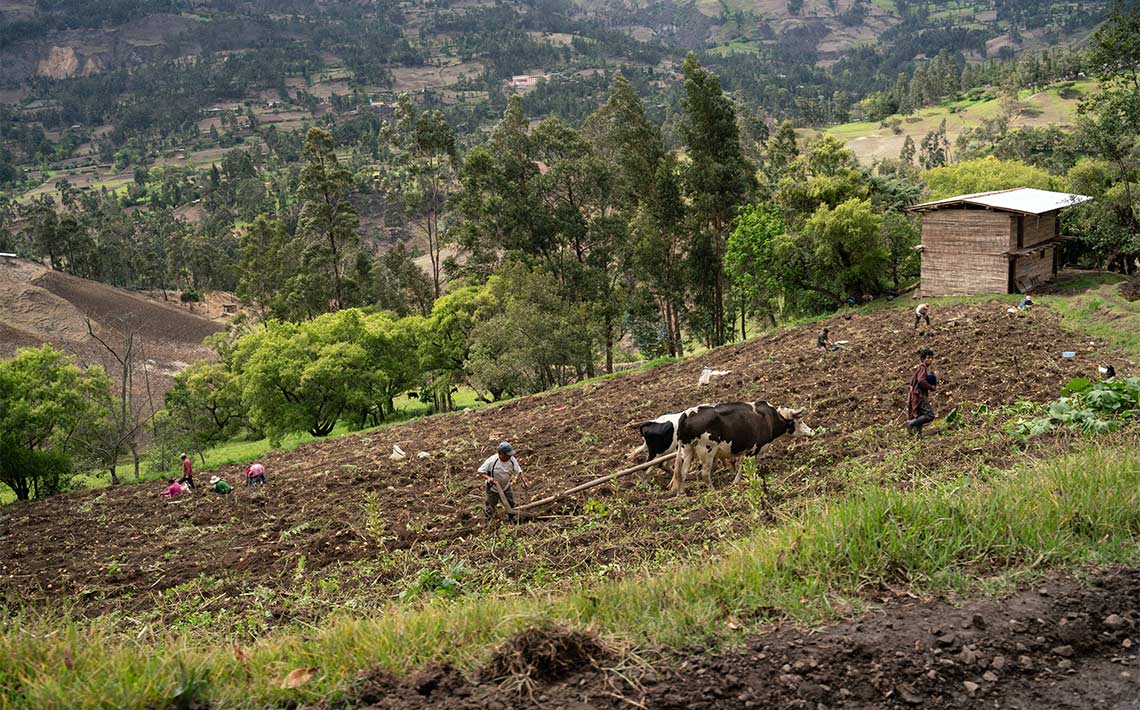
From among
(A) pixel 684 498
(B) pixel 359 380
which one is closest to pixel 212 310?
(B) pixel 359 380

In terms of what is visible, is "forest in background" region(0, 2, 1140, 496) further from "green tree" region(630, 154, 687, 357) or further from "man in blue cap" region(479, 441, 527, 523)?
"man in blue cap" region(479, 441, 527, 523)

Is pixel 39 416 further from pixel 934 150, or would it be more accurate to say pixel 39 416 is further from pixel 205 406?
pixel 934 150

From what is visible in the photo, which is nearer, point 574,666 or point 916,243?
point 574,666

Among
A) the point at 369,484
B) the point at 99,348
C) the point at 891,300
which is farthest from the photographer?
the point at 99,348

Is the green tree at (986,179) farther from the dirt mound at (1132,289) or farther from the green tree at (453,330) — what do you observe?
the green tree at (453,330)

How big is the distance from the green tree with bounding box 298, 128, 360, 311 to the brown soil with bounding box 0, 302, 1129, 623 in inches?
917

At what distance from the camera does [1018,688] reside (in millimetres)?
4812

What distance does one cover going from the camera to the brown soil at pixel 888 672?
4.77 metres

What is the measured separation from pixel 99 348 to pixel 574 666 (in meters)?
66.8

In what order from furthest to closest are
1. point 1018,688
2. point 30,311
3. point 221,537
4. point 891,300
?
point 30,311
point 891,300
point 221,537
point 1018,688

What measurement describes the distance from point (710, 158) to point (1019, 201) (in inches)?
445

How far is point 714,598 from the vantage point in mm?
5672

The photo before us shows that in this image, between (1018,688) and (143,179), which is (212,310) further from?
(1018,688)

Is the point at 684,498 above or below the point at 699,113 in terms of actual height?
below
